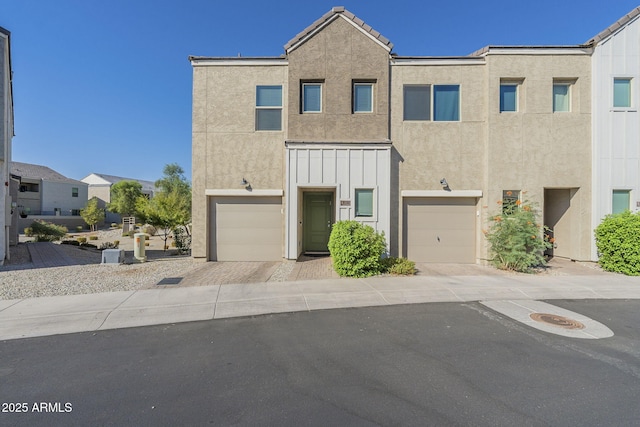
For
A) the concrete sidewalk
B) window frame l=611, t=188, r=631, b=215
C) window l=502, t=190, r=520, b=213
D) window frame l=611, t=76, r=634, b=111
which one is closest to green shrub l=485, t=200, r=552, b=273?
window l=502, t=190, r=520, b=213

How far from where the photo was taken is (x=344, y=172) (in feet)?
31.6

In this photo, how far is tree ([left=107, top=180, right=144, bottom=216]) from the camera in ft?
131

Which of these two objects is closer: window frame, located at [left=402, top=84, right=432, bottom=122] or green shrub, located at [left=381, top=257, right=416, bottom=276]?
green shrub, located at [left=381, top=257, right=416, bottom=276]

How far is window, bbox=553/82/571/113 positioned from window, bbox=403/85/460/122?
11.2ft

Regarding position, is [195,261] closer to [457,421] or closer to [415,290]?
[415,290]

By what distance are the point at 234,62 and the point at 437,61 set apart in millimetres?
7474

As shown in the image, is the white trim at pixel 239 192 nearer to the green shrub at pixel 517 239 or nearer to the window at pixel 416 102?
the window at pixel 416 102

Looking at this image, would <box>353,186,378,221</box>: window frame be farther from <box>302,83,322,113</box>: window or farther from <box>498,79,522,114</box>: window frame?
<box>498,79,522,114</box>: window frame

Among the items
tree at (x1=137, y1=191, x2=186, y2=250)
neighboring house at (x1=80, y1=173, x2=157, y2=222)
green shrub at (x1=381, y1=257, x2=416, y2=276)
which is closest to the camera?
green shrub at (x1=381, y1=257, x2=416, y2=276)

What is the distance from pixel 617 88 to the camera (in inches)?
371

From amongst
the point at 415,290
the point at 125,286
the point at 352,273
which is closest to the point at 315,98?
the point at 352,273

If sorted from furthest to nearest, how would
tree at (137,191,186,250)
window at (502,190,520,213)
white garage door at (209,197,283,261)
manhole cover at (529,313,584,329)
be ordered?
tree at (137,191,186,250)
white garage door at (209,197,283,261)
window at (502,190,520,213)
manhole cover at (529,313,584,329)

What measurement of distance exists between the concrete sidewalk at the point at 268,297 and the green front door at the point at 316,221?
400 centimetres

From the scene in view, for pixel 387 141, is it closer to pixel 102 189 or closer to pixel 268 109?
pixel 268 109
